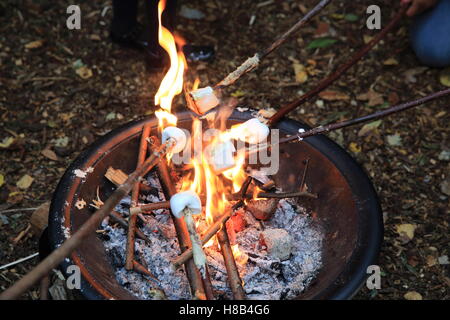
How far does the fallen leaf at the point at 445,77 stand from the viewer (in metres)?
4.01

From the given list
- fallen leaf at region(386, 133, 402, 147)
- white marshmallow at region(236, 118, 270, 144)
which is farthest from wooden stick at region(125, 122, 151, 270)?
fallen leaf at region(386, 133, 402, 147)

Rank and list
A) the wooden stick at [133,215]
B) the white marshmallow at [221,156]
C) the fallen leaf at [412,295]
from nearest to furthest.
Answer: the wooden stick at [133,215] < the white marshmallow at [221,156] < the fallen leaf at [412,295]

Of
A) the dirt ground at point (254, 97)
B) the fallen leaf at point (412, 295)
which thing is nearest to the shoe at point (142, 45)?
the dirt ground at point (254, 97)

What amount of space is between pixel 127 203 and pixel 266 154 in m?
0.79

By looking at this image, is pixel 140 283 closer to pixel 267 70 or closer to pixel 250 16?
pixel 267 70

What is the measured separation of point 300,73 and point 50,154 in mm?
2065

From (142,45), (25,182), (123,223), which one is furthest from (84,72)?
(123,223)

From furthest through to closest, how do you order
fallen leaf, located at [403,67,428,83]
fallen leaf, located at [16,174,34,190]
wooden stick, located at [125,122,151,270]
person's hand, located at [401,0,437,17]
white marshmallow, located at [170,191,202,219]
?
fallen leaf, located at [403,67,428,83] → person's hand, located at [401,0,437,17] → fallen leaf, located at [16,174,34,190] → wooden stick, located at [125,122,151,270] → white marshmallow, located at [170,191,202,219]

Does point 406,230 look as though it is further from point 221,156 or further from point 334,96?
point 221,156

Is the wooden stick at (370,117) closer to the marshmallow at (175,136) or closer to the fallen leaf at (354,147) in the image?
Result: the marshmallow at (175,136)

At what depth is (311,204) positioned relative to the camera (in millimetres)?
2623

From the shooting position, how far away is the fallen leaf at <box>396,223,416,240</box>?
3197mm

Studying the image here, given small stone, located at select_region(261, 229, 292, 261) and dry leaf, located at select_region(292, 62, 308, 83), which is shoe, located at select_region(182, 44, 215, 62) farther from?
small stone, located at select_region(261, 229, 292, 261)

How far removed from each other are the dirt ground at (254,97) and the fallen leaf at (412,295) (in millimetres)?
10
